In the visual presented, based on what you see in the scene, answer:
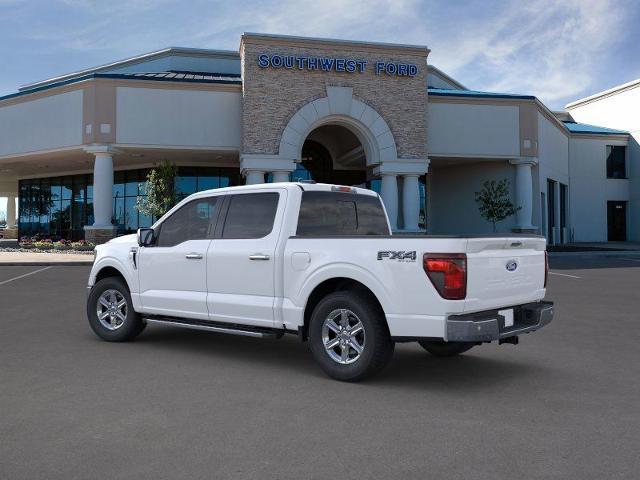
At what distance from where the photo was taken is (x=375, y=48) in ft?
95.7

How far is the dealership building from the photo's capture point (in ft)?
93.6

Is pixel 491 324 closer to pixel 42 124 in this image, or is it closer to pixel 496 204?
pixel 496 204

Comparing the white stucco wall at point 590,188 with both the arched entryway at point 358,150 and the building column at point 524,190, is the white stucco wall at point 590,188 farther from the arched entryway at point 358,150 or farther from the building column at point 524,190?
the arched entryway at point 358,150

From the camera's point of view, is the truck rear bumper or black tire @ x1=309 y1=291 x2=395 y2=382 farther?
black tire @ x1=309 y1=291 x2=395 y2=382

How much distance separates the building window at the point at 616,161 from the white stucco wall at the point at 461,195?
14.4 meters

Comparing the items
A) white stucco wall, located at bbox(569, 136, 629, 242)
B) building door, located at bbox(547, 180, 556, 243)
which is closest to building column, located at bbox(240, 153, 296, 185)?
building door, located at bbox(547, 180, 556, 243)

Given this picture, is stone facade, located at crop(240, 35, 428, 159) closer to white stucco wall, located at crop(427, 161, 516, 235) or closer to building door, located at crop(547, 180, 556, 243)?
white stucco wall, located at crop(427, 161, 516, 235)

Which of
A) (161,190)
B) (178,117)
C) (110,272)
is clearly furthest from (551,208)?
(110,272)

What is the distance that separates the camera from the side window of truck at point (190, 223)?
7352 mm

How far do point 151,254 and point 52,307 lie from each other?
480cm

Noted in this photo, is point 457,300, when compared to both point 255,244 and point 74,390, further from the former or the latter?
point 74,390

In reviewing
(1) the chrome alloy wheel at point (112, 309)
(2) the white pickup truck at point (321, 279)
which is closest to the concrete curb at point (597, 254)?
(2) the white pickup truck at point (321, 279)

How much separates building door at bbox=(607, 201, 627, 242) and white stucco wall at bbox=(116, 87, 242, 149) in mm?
29022

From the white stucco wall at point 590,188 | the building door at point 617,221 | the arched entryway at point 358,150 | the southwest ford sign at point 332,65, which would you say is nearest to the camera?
the southwest ford sign at point 332,65
